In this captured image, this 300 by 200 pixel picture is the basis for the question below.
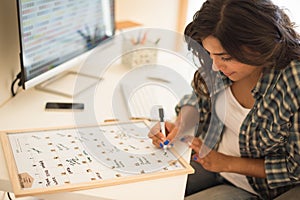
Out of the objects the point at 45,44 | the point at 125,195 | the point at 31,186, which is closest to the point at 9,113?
the point at 45,44

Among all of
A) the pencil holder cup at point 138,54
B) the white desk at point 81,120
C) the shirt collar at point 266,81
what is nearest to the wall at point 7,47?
the white desk at point 81,120

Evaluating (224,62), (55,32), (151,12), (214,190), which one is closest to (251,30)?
(224,62)

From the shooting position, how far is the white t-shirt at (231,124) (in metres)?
1.16

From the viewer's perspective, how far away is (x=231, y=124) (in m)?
1.19

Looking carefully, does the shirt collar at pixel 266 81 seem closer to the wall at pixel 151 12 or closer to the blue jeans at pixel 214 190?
the blue jeans at pixel 214 190

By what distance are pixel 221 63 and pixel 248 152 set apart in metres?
0.29

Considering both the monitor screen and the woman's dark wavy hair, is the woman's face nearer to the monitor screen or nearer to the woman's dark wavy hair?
the woman's dark wavy hair

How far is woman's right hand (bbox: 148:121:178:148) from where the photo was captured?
1.06 metres

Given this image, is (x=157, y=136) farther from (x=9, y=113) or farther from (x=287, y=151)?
(x=9, y=113)

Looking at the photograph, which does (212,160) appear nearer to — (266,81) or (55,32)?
(266,81)

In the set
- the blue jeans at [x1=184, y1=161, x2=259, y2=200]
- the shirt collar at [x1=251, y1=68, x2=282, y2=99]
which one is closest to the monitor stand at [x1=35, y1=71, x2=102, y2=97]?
the blue jeans at [x1=184, y1=161, x2=259, y2=200]

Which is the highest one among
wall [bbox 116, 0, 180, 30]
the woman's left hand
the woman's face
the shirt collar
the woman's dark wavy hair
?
the woman's dark wavy hair

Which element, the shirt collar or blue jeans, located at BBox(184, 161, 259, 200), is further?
blue jeans, located at BBox(184, 161, 259, 200)

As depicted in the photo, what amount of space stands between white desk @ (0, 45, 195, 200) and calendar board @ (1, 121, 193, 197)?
17 mm
